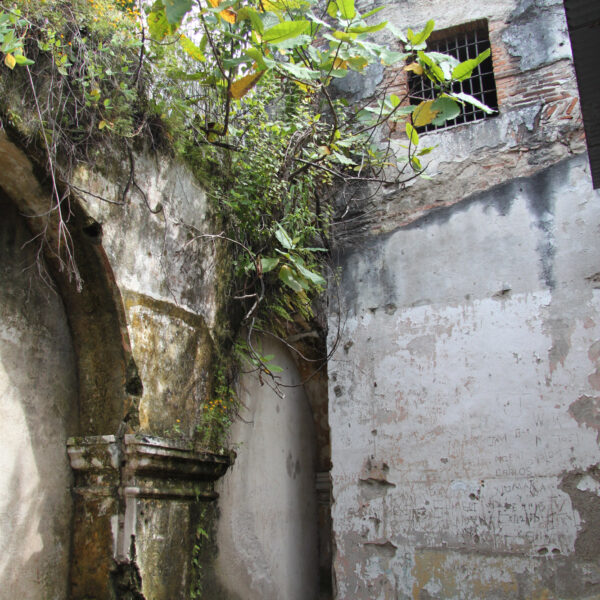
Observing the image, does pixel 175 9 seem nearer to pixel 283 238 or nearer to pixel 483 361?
pixel 283 238

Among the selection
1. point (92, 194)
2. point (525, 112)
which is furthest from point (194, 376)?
point (525, 112)

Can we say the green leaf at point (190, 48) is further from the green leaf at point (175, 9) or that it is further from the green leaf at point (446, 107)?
the green leaf at point (446, 107)

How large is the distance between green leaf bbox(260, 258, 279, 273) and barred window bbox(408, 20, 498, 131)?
1.88m

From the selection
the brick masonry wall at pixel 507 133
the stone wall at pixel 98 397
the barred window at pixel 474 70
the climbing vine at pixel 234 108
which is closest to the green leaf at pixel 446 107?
the climbing vine at pixel 234 108

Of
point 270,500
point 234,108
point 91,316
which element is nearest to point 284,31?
point 234,108

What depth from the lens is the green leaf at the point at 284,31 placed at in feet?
11.0

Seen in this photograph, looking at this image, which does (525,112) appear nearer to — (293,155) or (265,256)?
(293,155)

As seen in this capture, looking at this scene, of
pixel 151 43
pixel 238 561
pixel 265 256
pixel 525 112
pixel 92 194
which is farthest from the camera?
pixel 525 112

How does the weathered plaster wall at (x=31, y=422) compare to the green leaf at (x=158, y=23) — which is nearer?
the weathered plaster wall at (x=31, y=422)

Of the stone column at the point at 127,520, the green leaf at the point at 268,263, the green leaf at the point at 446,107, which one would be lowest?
the stone column at the point at 127,520

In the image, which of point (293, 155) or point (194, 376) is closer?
point (194, 376)

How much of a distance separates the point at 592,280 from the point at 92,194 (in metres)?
3.13

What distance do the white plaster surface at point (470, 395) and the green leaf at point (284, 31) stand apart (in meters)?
1.98

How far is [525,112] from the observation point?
191 inches
